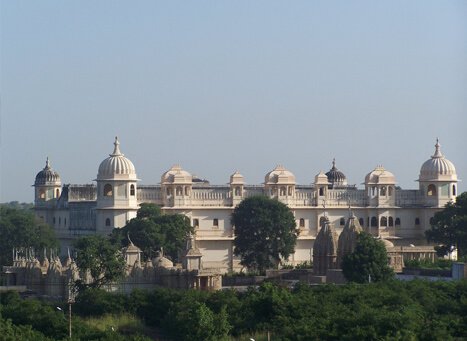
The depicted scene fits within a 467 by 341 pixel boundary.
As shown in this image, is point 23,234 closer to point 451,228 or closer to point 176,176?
point 176,176

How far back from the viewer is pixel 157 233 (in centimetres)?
9581

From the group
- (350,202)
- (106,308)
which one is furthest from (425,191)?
(106,308)

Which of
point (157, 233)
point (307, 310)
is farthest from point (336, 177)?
point (307, 310)

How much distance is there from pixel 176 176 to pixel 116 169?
3.24 meters

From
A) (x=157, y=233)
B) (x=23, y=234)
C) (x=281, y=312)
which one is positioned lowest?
(x=281, y=312)

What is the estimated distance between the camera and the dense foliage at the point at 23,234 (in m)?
102

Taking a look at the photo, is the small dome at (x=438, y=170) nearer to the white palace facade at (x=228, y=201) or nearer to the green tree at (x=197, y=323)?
the white palace facade at (x=228, y=201)

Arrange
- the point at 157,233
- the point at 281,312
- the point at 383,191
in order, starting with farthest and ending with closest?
the point at 383,191
the point at 157,233
the point at 281,312

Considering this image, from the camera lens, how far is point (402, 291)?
74.2 metres

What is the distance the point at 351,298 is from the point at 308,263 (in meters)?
28.9

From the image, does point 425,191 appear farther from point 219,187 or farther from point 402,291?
point 402,291

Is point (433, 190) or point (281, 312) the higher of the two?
point (433, 190)

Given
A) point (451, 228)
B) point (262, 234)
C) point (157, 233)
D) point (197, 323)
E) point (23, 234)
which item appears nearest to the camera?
point (197, 323)

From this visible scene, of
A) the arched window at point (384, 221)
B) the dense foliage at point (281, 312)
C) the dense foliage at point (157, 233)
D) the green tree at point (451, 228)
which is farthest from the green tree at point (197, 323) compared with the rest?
the arched window at point (384, 221)
